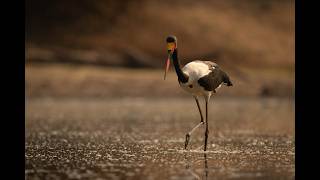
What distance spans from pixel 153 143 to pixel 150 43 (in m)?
20.9

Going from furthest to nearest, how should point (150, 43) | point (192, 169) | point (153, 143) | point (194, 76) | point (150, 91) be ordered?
point (150, 43) < point (150, 91) < point (153, 143) < point (194, 76) < point (192, 169)

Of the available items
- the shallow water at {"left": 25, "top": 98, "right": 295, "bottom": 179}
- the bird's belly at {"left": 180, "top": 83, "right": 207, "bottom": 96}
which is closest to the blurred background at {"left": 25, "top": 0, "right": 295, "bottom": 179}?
the shallow water at {"left": 25, "top": 98, "right": 295, "bottom": 179}

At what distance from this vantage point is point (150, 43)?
32.9 m

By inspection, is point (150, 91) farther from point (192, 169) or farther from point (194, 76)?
point (192, 169)

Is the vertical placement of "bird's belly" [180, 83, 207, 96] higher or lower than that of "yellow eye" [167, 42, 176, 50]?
lower

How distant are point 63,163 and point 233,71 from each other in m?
20.1

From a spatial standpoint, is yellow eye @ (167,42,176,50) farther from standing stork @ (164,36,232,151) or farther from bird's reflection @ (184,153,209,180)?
bird's reflection @ (184,153,209,180)

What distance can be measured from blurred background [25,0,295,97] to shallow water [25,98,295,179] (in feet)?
15.6

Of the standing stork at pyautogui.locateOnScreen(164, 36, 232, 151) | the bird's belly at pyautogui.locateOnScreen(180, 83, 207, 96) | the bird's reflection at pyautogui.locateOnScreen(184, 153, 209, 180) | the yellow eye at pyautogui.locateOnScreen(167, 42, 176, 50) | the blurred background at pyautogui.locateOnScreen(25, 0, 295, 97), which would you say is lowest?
the bird's reflection at pyautogui.locateOnScreen(184, 153, 209, 180)

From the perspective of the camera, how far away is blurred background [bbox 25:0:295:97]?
87.9 ft

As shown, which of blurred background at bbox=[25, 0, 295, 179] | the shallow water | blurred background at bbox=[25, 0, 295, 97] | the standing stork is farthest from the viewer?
blurred background at bbox=[25, 0, 295, 97]

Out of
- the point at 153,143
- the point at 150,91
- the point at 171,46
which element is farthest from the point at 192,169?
the point at 150,91
